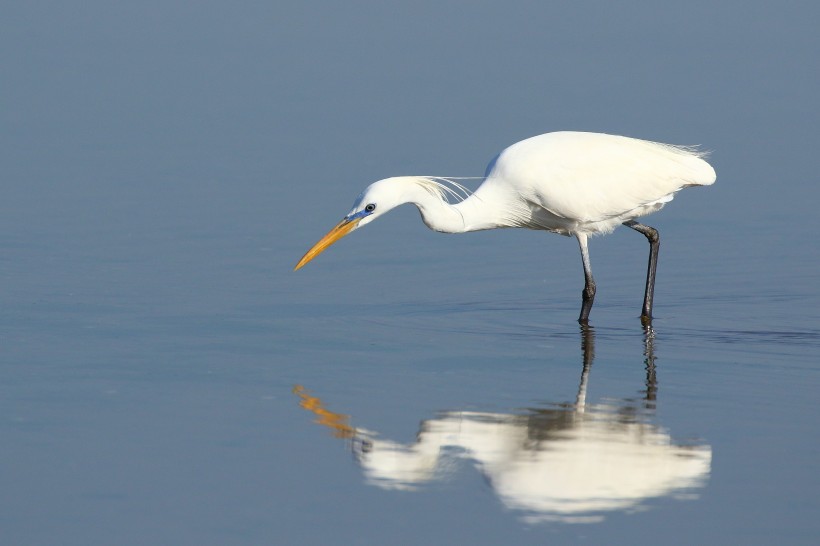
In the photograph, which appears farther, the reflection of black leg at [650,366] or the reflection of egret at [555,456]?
the reflection of black leg at [650,366]

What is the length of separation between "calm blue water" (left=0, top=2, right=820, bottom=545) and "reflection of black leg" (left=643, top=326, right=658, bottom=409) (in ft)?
0.11

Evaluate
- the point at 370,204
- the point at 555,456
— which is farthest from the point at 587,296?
the point at 555,456

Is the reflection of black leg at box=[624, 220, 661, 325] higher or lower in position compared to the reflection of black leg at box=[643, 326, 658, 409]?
higher

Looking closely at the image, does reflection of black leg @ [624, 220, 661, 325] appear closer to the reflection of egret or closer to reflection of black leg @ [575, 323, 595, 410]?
reflection of black leg @ [575, 323, 595, 410]

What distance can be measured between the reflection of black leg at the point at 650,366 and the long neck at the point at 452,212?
64.1 inches

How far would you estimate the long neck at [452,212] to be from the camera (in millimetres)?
12227

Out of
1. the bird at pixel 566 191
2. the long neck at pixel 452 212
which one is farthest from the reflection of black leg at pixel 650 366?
the long neck at pixel 452 212

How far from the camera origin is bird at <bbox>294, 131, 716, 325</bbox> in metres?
12.4

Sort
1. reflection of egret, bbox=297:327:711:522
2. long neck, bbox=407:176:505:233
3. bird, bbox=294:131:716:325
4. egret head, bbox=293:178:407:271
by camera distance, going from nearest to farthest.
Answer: reflection of egret, bbox=297:327:711:522 < egret head, bbox=293:178:407:271 < long neck, bbox=407:176:505:233 < bird, bbox=294:131:716:325

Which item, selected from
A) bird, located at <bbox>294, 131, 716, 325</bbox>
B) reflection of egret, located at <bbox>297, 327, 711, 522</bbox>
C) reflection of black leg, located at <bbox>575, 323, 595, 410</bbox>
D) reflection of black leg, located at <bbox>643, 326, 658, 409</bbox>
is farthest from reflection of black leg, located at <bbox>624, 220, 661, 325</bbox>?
reflection of egret, located at <bbox>297, 327, 711, 522</bbox>

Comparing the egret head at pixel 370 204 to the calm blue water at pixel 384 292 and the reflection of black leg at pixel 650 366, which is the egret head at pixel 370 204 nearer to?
the calm blue water at pixel 384 292

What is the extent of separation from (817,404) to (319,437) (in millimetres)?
3275

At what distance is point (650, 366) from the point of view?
1091cm

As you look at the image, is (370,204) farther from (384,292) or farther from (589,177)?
(589,177)
